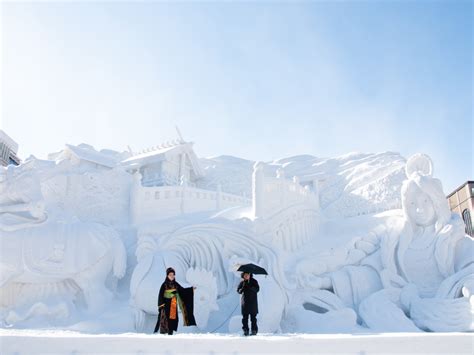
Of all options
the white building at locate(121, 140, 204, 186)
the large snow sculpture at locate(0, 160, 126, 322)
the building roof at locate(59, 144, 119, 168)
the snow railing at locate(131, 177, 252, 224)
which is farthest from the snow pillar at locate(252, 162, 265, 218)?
the building roof at locate(59, 144, 119, 168)

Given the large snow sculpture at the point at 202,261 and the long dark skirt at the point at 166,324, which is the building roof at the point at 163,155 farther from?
the long dark skirt at the point at 166,324

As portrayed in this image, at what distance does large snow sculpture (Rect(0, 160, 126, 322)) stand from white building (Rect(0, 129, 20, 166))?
53.5 ft

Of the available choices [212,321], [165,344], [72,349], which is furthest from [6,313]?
[165,344]

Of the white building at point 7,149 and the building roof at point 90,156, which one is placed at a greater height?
the white building at point 7,149

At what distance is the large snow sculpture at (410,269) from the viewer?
759 cm

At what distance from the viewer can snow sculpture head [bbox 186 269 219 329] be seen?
724cm

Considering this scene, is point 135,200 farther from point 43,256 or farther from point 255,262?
point 255,262

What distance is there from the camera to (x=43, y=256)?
325 inches

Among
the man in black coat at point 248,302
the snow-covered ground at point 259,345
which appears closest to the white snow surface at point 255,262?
the man in black coat at point 248,302

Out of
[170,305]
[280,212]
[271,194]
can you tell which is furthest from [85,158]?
[170,305]

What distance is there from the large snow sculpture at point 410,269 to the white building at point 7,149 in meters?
21.0

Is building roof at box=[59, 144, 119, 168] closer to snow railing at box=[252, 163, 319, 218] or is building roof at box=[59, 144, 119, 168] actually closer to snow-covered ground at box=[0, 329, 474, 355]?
snow railing at box=[252, 163, 319, 218]

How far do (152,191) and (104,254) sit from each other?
5.20 m

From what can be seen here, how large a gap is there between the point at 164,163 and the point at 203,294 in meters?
12.3
